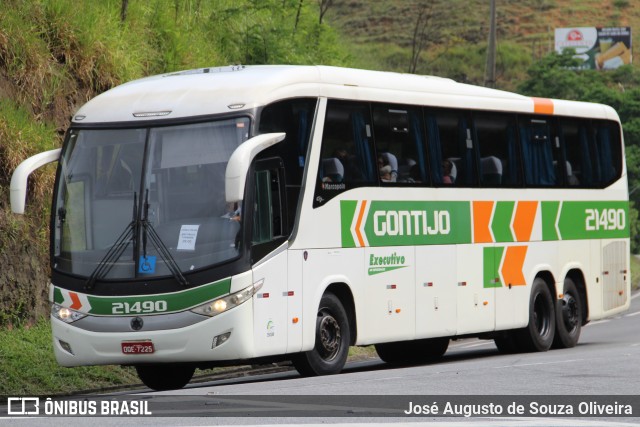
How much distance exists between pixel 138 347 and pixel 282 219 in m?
2.17

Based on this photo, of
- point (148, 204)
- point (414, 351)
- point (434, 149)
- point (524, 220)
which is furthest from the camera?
point (414, 351)

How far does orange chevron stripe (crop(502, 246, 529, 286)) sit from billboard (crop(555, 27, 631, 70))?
78.0 m

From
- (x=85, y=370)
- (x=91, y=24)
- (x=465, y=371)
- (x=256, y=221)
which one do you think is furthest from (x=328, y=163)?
(x=91, y=24)

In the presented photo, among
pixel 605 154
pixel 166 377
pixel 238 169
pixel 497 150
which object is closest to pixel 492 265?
pixel 497 150

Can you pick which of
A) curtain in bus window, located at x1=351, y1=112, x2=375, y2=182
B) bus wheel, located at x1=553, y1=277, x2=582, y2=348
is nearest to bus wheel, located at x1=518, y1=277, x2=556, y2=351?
bus wheel, located at x1=553, y1=277, x2=582, y2=348

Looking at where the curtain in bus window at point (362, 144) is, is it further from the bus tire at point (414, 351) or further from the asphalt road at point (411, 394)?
the bus tire at point (414, 351)

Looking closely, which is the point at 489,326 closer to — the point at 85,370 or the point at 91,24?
the point at 85,370

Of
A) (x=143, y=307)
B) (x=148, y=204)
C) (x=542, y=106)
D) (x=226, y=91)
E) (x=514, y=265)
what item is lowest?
(x=514, y=265)

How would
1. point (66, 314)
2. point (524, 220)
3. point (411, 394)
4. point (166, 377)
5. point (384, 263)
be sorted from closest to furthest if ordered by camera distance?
point (411, 394), point (66, 314), point (166, 377), point (384, 263), point (524, 220)

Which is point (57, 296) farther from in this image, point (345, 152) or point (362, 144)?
point (362, 144)

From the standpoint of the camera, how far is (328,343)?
1614cm

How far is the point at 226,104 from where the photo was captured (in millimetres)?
14945

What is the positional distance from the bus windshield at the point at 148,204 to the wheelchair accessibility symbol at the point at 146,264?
0.01 metres

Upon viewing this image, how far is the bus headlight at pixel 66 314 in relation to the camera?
48.7ft
